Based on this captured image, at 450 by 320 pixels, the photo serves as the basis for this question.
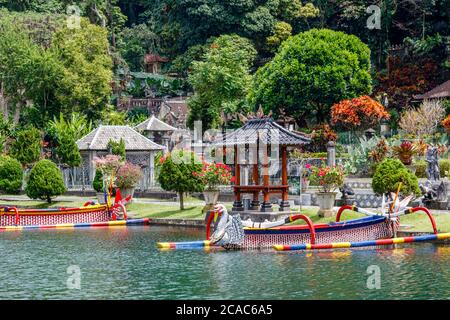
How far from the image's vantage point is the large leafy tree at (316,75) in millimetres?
72000

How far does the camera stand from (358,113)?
67.3 m

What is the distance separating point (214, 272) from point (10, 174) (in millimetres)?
33250

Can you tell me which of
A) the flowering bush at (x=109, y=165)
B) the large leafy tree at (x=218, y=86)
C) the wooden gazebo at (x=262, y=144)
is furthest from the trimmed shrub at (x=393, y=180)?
the large leafy tree at (x=218, y=86)

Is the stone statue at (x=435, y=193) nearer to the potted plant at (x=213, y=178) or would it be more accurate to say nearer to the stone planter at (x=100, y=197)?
the potted plant at (x=213, y=178)

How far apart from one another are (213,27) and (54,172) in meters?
41.5

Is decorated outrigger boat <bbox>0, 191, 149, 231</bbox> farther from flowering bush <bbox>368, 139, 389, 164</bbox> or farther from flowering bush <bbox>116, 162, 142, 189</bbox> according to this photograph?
flowering bush <bbox>368, 139, 389, 164</bbox>

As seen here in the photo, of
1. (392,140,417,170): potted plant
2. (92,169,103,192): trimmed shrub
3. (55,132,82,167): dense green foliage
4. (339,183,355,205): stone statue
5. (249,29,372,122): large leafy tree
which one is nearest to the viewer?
(339,183,355,205): stone statue

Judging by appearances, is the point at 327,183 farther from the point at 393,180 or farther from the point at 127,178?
the point at 127,178

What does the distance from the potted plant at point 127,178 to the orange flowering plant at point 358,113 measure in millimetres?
19017

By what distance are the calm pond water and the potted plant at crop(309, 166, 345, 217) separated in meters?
6.74

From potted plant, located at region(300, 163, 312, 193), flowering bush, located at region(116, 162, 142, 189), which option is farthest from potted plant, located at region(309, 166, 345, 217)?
flowering bush, located at region(116, 162, 142, 189)

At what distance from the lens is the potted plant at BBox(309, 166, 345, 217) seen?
4162 cm

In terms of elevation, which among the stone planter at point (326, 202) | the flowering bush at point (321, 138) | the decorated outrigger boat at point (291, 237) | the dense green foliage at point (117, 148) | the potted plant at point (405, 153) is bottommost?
the decorated outrigger boat at point (291, 237)
